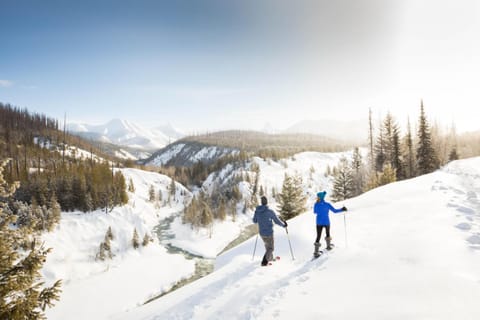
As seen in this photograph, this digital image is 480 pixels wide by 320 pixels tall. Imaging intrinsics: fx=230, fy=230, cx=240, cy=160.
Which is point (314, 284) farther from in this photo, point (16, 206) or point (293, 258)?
point (16, 206)

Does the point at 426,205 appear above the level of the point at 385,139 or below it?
below

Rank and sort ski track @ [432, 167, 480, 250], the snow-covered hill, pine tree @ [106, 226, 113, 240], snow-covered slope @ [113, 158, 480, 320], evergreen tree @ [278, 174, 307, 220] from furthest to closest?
pine tree @ [106, 226, 113, 240], evergreen tree @ [278, 174, 307, 220], the snow-covered hill, ski track @ [432, 167, 480, 250], snow-covered slope @ [113, 158, 480, 320]

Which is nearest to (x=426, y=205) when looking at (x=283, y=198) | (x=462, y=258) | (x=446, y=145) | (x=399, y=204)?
(x=399, y=204)

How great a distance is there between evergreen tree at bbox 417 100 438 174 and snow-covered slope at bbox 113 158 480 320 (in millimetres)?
26802

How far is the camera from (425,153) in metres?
34.9

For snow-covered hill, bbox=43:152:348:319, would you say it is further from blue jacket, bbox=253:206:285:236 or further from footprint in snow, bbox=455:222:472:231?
footprint in snow, bbox=455:222:472:231

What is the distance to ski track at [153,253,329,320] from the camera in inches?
251

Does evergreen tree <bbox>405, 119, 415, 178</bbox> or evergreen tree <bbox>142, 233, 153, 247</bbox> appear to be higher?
evergreen tree <bbox>405, 119, 415, 178</bbox>

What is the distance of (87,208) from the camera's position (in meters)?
42.4

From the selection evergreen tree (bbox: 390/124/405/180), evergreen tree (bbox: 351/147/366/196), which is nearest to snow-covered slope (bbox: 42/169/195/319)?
evergreen tree (bbox: 351/147/366/196)

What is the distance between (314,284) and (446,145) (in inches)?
2841

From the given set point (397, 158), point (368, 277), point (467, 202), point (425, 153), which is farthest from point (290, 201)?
point (425, 153)

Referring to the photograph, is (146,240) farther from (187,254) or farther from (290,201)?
(290,201)

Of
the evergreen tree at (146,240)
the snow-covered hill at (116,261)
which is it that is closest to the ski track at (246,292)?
the snow-covered hill at (116,261)
